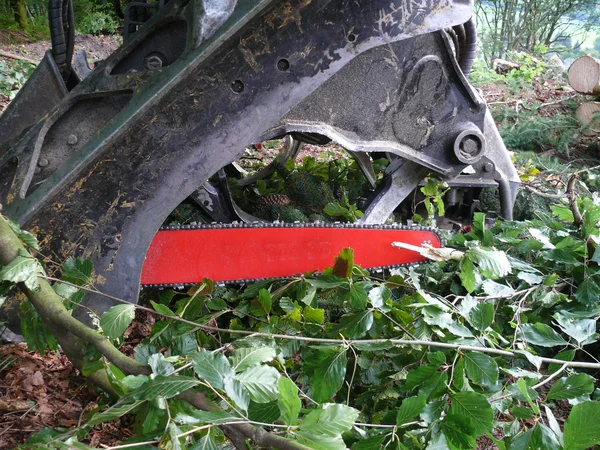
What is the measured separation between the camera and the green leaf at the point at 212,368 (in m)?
0.96

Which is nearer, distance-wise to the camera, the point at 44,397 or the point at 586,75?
the point at 44,397

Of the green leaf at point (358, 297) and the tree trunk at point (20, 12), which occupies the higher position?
the tree trunk at point (20, 12)

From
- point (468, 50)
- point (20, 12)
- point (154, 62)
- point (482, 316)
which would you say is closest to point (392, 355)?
point (482, 316)

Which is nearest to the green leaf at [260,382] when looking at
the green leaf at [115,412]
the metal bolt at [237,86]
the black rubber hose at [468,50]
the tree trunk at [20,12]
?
the green leaf at [115,412]

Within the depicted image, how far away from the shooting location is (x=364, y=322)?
5.16 feet

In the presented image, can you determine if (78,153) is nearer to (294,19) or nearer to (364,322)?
(294,19)

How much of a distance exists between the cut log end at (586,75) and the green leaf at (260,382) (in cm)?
529

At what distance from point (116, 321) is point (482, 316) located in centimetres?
88

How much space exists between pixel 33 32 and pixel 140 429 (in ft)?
27.8

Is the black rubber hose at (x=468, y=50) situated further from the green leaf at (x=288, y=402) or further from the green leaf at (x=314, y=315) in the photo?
the green leaf at (x=288, y=402)

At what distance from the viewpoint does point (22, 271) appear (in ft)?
4.12

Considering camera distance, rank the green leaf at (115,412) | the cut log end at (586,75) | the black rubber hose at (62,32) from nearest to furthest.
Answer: the green leaf at (115,412) < the black rubber hose at (62,32) < the cut log end at (586,75)

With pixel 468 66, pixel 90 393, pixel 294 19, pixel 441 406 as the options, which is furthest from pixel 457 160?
pixel 90 393

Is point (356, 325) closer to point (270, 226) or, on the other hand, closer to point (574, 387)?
point (574, 387)
